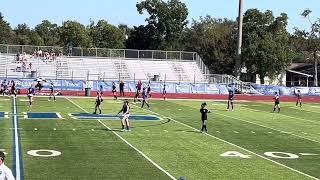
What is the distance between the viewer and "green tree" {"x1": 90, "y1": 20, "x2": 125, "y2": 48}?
110062 millimetres

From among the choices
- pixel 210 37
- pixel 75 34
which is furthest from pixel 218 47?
pixel 75 34

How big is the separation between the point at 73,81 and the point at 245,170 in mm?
43273

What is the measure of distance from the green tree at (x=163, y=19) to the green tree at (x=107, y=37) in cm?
1003

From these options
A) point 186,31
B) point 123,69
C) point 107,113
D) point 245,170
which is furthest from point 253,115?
Answer: point 186,31

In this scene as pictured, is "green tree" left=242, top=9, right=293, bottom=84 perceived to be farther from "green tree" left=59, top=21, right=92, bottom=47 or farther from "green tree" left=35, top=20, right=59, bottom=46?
"green tree" left=35, top=20, right=59, bottom=46

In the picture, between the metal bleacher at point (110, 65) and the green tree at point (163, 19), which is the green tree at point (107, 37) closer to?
the green tree at point (163, 19)

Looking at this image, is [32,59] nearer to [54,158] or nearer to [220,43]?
[220,43]

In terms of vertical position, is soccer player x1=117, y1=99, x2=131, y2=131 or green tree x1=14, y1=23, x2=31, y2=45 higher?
green tree x1=14, y1=23, x2=31, y2=45

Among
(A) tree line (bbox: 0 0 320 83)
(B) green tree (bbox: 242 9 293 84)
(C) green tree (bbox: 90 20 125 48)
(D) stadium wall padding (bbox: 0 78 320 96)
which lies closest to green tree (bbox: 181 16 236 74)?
(A) tree line (bbox: 0 0 320 83)

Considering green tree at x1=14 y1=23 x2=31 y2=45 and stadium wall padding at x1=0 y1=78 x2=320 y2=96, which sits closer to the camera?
stadium wall padding at x1=0 y1=78 x2=320 y2=96

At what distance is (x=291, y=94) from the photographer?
6600 centimetres

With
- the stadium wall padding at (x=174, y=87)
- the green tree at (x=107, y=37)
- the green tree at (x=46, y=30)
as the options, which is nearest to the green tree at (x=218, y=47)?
the green tree at (x=107, y=37)

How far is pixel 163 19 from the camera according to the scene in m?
100

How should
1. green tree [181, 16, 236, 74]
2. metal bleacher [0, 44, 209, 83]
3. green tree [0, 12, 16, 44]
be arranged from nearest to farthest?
metal bleacher [0, 44, 209, 83], green tree [181, 16, 236, 74], green tree [0, 12, 16, 44]
